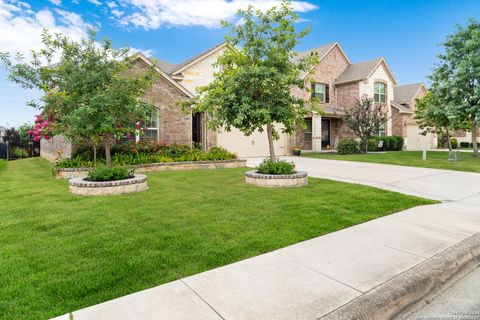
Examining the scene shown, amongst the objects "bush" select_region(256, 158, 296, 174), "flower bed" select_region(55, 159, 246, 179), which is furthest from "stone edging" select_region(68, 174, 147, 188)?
"bush" select_region(256, 158, 296, 174)

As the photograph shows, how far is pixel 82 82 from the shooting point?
298 inches

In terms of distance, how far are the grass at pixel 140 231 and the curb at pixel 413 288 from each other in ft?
4.68

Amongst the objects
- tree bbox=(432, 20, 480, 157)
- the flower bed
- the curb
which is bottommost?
the curb

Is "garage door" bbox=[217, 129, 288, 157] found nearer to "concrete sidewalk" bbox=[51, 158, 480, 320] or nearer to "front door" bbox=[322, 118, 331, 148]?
"front door" bbox=[322, 118, 331, 148]

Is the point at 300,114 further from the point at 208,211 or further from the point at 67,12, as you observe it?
the point at 67,12

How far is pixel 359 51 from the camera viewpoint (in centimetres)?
2870

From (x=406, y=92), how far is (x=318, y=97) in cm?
1797

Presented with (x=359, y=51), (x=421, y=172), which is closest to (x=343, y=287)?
(x=421, y=172)

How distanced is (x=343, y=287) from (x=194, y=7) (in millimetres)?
13695

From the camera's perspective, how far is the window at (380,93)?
2559cm

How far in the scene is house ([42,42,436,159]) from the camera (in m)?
14.0

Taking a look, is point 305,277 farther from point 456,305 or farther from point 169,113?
point 169,113

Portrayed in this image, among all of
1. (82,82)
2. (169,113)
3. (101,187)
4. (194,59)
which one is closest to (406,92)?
(194,59)

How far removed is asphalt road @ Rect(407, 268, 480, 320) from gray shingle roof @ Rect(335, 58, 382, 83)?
22.9 m
